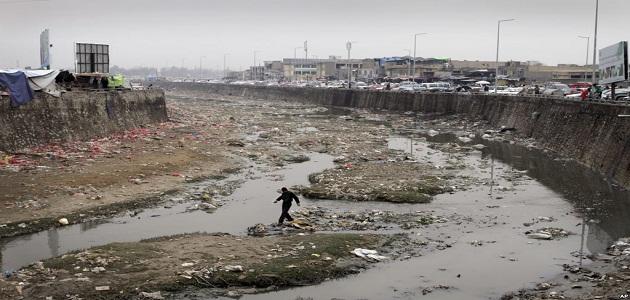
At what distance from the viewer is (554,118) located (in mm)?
37062

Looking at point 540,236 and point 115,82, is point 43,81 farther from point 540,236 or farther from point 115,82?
point 540,236

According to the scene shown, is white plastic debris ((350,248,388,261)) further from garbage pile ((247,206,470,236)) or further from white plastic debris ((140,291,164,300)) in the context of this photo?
white plastic debris ((140,291,164,300))

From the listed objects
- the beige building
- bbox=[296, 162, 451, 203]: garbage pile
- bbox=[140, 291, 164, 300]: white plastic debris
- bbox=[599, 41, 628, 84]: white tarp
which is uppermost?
the beige building

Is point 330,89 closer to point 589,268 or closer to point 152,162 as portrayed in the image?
point 152,162

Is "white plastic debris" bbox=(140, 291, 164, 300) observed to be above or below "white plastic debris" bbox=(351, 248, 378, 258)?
below

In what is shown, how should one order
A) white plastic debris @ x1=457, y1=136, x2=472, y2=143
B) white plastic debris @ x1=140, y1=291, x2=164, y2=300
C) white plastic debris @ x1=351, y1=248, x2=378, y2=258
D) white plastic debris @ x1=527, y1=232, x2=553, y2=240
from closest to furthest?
white plastic debris @ x1=140, y1=291, x2=164, y2=300 < white plastic debris @ x1=351, y1=248, x2=378, y2=258 < white plastic debris @ x1=527, y1=232, x2=553, y2=240 < white plastic debris @ x1=457, y1=136, x2=472, y2=143

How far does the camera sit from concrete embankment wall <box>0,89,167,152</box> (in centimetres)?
2798

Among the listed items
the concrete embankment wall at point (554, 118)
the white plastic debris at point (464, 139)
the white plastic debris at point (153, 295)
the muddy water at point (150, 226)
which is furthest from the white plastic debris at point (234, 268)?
the white plastic debris at point (464, 139)

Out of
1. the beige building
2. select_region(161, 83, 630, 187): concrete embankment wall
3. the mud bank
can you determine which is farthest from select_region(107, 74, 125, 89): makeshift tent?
the beige building

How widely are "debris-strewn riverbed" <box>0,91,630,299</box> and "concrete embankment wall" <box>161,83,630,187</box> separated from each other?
1277 mm

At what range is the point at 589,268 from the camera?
14.6 meters

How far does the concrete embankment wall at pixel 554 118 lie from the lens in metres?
26.7

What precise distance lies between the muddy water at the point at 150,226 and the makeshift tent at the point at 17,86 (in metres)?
11.4

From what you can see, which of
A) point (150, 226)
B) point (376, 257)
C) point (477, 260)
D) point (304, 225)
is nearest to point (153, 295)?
point (376, 257)
